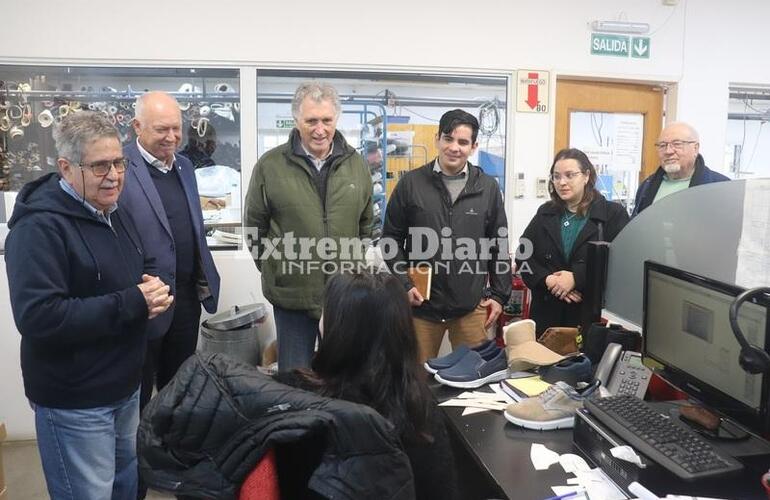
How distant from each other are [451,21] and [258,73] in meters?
1.15

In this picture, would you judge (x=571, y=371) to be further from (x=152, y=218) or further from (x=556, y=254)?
(x=152, y=218)

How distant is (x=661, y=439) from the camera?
121 cm

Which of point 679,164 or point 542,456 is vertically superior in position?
point 679,164

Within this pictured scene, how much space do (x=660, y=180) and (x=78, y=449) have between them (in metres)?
2.74

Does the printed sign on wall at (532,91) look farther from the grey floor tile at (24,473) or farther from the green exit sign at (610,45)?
the grey floor tile at (24,473)

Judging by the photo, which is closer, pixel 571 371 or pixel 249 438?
pixel 249 438

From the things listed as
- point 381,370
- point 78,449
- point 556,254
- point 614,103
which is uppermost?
point 614,103

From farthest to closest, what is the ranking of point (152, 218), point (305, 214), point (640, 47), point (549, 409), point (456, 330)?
point (640, 47) < point (456, 330) < point (305, 214) < point (152, 218) < point (549, 409)

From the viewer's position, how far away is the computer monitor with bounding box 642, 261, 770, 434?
116cm

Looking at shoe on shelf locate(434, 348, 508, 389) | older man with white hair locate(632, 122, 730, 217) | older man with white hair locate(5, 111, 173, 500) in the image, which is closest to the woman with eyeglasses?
older man with white hair locate(632, 122, 730, 217)

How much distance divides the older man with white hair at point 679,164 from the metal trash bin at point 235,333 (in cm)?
212

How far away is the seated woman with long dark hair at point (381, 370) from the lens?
1.18 meters

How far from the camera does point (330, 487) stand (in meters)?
0.92

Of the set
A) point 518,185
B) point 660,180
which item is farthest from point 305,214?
point 660,180
